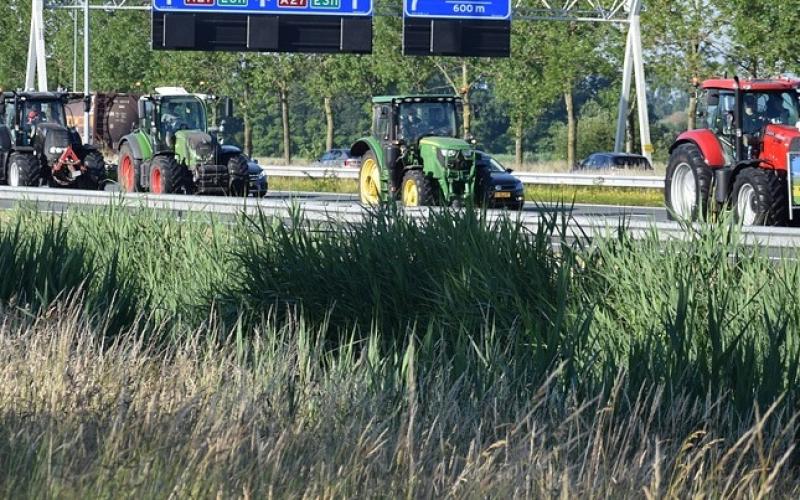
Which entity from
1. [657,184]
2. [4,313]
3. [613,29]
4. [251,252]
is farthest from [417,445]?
[613,29]

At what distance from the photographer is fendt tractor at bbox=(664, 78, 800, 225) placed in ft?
58.6

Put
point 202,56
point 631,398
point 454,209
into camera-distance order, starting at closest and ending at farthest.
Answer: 1. point 631,398
2. point 454,209
3. point 202,56

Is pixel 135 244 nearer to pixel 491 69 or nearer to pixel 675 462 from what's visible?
pixel 675 462

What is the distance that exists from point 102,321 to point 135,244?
3271mm

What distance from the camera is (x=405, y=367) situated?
8500 millimetres

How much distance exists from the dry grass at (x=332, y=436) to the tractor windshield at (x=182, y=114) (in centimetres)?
2015

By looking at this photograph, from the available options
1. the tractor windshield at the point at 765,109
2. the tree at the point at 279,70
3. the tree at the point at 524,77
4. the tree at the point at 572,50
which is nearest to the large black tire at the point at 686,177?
the tractor windshield at the point at 765,109

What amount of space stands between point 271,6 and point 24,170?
6.50 metres

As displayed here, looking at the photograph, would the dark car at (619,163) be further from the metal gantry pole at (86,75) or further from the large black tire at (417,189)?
the large black tire at (417,189)

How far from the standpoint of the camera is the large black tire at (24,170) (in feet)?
98.6

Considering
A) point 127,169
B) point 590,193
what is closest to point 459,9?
point 590,193

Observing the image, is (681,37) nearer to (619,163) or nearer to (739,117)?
(619,163)

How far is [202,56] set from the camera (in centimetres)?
6359

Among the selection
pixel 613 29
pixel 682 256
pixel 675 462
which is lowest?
A: pixel 675 462
